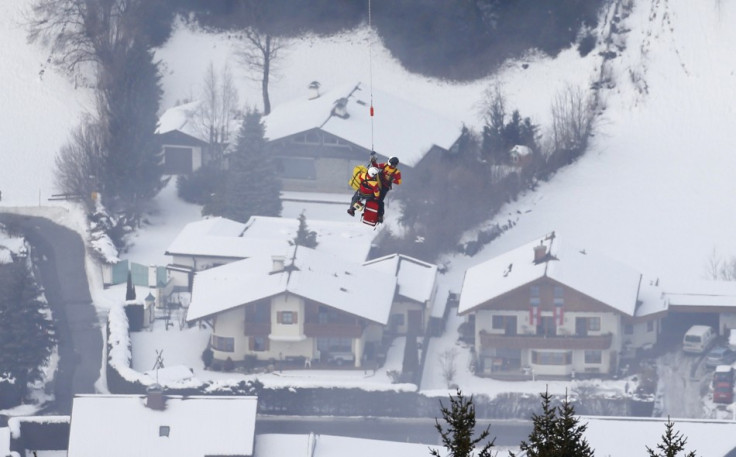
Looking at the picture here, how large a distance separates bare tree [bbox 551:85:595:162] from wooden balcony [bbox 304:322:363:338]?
20.3 m

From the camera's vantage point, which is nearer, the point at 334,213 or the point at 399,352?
the point at 399,352

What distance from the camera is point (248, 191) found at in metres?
76.7

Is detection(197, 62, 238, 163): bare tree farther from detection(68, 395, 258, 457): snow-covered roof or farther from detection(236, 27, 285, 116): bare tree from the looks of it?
detection(68, 395, 258, 457): snow-covered roof

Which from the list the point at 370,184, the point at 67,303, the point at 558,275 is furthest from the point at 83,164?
the point at 370,184

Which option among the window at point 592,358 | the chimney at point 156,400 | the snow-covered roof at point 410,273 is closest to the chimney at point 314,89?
the snow-covered roof at point 410,273

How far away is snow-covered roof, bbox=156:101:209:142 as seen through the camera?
82.0 metres

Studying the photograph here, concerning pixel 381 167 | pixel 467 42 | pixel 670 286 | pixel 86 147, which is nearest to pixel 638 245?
pixel 670 286

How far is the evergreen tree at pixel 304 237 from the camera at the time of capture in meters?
70.8

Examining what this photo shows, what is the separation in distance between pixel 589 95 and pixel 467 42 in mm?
7484

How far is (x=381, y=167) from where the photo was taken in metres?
31.0

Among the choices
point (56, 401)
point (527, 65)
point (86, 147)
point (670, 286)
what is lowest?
point (56, 401)

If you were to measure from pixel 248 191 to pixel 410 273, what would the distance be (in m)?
10.5

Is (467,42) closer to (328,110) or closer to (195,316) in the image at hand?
(328,110)

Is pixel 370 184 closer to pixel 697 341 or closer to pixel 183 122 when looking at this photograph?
pixel 697 341
